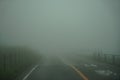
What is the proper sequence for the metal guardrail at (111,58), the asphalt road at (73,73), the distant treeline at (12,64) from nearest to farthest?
1. the asphalt road at (73,73)
2. the distant treeline at (12,64)
3. the metal guardrail at (111,58)

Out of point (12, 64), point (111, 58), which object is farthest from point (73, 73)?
point (111, 58)

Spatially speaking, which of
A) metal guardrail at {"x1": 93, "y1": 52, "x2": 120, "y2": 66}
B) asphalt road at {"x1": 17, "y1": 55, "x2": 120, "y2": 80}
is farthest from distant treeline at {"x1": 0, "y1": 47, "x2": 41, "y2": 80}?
metal guardrail at {"x1": 93, "y1": 52, "x2": 120, "y2": 66}

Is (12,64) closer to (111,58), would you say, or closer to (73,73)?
(73,73)

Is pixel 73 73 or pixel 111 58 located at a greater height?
pixel 111 58

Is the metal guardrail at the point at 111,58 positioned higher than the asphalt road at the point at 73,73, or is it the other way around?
the metal guardrail at the point at 111,58

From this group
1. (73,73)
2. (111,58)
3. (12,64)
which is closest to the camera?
(73,73)

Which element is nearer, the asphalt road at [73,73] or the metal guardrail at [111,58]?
the asphalt road at [73,73]

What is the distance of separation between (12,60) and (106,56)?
1336cm

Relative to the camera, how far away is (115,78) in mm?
20797

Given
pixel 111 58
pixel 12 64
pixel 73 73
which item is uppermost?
pixel 111 58

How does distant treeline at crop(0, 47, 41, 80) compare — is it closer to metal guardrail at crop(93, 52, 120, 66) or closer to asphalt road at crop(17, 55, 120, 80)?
asphalt road at crop(17, 55, 120, 80)

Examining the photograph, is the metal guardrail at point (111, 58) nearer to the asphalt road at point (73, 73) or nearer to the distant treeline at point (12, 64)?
the asphalt road at point (73, 73)

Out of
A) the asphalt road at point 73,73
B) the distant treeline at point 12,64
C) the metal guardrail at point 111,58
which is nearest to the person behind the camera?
the asphalt road at point 73,73

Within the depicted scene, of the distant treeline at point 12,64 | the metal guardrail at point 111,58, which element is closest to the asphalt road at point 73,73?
the distant treeline at point 12,64
